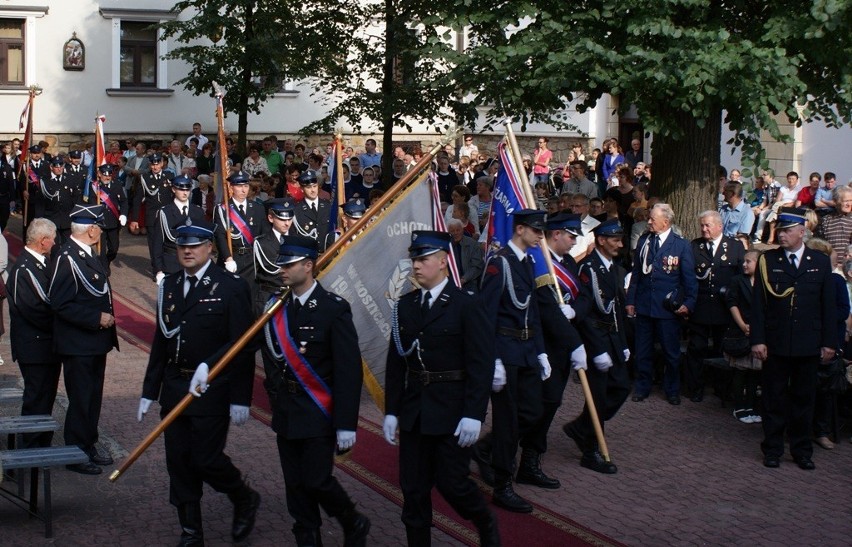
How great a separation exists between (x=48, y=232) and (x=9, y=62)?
24482 millimetres

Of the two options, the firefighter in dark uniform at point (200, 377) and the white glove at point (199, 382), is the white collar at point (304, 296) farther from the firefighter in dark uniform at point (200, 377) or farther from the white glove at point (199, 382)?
the white glove at point (199, 382)

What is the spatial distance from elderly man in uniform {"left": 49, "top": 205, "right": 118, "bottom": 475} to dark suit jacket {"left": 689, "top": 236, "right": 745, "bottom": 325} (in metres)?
5.96

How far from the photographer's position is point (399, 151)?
25.0m

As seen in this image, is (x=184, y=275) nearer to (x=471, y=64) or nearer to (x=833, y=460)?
(x=833, y=460)

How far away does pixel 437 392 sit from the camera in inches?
285

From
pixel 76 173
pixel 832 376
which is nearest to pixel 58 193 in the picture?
pixel 76 173

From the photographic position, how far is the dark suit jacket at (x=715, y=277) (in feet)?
40.8

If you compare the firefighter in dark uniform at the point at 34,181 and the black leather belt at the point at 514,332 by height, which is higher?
the firefighter in dark uniform at the point at 34,181

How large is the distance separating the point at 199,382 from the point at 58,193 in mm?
15323

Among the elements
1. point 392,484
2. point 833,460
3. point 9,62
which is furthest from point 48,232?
point 9,62

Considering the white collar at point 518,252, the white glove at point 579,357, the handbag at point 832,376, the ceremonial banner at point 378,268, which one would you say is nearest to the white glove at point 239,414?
the ceremonial banner at point 378,268

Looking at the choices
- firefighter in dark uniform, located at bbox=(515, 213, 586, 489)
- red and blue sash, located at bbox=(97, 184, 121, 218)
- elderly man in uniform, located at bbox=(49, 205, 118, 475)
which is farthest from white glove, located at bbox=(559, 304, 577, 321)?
red and blue sash, located at bbox=(97, 184, 121, 218)

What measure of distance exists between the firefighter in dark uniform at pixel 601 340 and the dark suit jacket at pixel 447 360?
2.65 m

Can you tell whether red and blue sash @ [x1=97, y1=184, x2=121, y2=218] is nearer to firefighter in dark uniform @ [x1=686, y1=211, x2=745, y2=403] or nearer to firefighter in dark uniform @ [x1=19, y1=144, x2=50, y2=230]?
firefighter in dark uniform @ [x1=19, y1=144, x2=50, y2=230]
